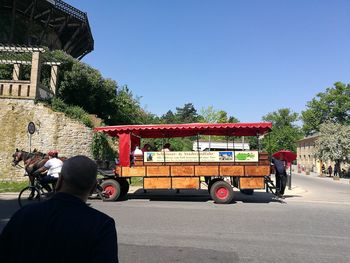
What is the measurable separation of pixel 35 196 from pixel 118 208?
3021 millimetres

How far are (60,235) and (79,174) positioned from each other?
42 centimetres

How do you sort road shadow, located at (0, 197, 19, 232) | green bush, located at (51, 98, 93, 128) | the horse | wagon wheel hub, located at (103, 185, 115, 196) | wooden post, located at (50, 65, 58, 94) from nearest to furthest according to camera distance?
road shadow, located at (0, 197, 19, 232), the horse, wagon wheel hub, located at (103, 185, 115, 196), green bush, located at (51, 98, 93, 128), wooden post, located at (50, 65, 58, 94)

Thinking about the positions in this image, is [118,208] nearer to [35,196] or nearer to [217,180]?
[35,196]

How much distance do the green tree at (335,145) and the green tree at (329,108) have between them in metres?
25.7

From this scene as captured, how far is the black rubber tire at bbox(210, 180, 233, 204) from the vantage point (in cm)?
1466

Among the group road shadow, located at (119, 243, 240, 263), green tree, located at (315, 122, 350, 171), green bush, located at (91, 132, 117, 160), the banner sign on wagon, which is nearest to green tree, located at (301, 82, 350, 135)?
green tree, located at (315, 122, 350, 171)

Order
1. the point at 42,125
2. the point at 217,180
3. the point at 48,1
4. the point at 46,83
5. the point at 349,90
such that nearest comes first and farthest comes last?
the point at 217,180
the point at 42,125
the point at 46,83
the point at 48,1
the point at 349,90

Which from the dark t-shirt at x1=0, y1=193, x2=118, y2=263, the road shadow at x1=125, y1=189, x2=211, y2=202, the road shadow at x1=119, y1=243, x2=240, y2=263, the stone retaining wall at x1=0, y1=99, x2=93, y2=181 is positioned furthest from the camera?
the stone retaining wall at x1=0, y1=99, x2=93, y2=181

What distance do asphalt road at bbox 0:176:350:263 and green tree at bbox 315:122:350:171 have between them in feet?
115

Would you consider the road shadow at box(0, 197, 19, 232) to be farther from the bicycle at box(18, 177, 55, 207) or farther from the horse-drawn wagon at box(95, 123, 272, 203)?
the horse-drawn wagon at box(95, 123, 272, 203)

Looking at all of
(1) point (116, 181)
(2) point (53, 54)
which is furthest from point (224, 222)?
(2) point (53, 54)

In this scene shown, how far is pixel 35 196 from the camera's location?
1362cm

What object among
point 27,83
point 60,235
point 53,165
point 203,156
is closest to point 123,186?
point 203,156

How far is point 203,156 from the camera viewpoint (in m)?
15.0
